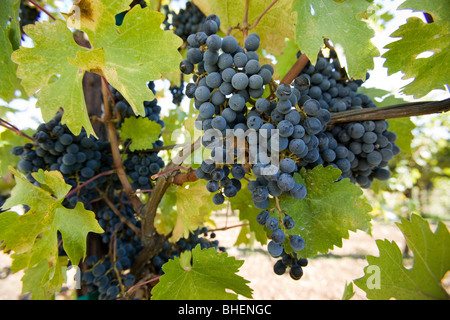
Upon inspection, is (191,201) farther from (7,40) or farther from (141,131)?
(7,40)

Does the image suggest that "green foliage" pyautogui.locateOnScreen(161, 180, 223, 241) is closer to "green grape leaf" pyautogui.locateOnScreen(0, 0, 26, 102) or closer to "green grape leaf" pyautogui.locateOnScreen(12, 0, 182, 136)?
"green grape leaf" pyautogui.locateOnScreen(12, 0, 182, 136)

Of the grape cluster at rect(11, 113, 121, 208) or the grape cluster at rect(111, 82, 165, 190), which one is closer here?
the grape cluster at rect(11, 113, 121, 208)

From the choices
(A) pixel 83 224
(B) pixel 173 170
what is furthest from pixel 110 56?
(A) pixel 83 224

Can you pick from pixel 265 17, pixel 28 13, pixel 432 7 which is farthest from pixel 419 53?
pixel 28 13

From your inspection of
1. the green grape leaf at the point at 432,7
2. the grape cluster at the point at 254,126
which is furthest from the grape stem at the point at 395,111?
the green grape leaf at the point at 432,7

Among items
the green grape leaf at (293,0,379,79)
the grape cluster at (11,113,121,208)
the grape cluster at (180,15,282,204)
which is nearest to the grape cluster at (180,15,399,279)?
the grape cluster at (180,15,282,204)
